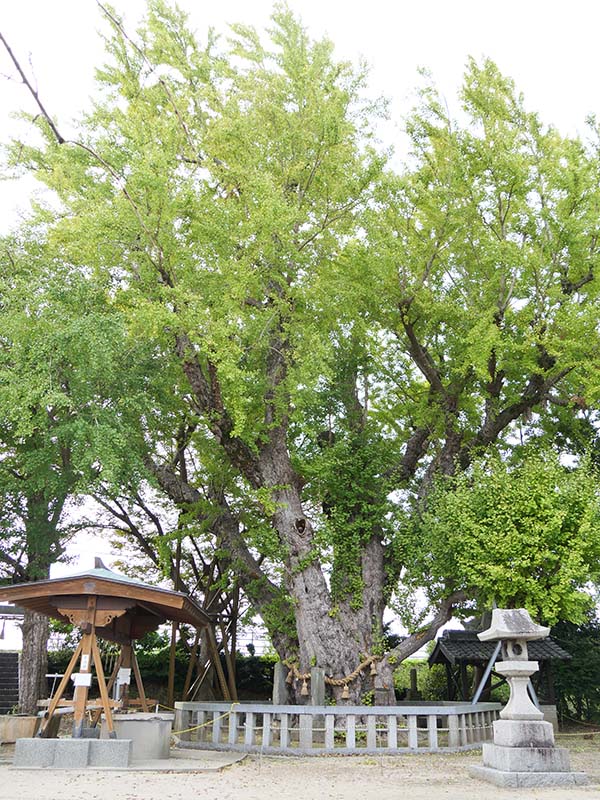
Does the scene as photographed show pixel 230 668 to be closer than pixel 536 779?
No

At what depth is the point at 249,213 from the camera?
14195 mm

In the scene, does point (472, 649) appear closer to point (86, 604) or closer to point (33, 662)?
point (86, 604)

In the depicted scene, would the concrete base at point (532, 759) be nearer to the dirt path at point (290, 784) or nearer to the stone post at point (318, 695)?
the dirt path at point (290, 784)

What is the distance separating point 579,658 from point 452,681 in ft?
11.4

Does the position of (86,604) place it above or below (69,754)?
above

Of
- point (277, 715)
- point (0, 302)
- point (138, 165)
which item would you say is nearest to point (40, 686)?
point (277, 715)

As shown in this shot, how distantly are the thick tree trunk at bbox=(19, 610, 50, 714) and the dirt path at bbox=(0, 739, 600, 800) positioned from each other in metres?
6.61

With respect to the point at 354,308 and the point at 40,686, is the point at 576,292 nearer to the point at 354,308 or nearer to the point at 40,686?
the point at 354,308

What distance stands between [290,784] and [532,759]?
2.94 metres

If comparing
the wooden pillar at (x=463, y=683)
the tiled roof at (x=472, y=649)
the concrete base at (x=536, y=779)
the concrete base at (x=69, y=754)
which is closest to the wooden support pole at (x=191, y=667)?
the tiled roof at (x=472, y=649)

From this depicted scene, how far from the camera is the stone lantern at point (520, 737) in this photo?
7719mm

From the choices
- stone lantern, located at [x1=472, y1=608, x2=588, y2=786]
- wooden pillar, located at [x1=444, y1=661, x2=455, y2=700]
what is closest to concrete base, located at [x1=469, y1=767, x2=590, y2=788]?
stone lantern, located at [x1=472, y1=608, x2=588, y2=786]

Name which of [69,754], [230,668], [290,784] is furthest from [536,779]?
[230,668]

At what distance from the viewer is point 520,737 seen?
8117 mm
